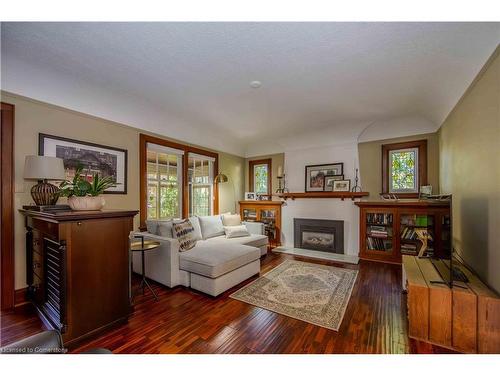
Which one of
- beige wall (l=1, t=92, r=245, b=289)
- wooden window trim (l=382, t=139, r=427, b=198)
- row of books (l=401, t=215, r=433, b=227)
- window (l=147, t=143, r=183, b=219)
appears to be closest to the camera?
beige wall (l=1, t=92, r=245, b=289)

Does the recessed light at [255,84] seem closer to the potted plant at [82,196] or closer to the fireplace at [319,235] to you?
the potted plant at [82,196]

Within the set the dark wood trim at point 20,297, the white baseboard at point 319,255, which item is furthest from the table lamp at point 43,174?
the white baseboard at point 319,255

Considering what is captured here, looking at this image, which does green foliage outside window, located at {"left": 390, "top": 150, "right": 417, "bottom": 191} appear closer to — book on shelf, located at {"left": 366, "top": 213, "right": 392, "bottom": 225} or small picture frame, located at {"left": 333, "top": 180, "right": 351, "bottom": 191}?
book on shelf, located at {"left": 366, "top": 213, "right": 392, "bottom": 225}

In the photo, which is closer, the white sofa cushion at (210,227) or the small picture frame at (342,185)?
the white sofa cushion at (210,227)

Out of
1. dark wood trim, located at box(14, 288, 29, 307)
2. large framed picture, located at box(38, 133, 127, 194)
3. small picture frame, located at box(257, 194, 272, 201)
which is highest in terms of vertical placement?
large framed picture, located at box(38, 133, 127, 194)

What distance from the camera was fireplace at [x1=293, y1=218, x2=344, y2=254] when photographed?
14.1 feet

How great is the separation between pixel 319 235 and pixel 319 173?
4.32 feet

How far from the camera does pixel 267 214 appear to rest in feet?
17.4

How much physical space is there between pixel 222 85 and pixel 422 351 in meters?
3.13

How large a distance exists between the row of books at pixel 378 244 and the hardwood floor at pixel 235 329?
155 centimetres

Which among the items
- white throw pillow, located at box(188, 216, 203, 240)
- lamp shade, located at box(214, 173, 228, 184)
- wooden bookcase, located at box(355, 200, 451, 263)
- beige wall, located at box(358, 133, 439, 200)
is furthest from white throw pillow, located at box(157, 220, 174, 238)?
beige wall, located at box(358, 133, 439, 200)

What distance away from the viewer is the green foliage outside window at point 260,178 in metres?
5.61

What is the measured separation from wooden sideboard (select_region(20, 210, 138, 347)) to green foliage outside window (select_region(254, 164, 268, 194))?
3902 mm

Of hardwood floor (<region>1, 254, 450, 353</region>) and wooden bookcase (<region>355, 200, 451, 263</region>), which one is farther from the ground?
wooden bookcase (<region>355, 200, 451, 263</region>)
